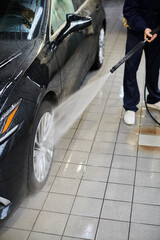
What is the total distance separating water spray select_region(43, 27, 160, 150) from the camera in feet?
11.1

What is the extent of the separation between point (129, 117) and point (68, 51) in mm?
1091

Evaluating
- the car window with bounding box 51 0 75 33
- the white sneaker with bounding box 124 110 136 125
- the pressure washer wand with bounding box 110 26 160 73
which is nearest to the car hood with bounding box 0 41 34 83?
the car window with bounding box 51 0 75 33

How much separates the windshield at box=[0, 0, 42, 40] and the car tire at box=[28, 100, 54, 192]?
25.0 inches

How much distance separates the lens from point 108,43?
671cm

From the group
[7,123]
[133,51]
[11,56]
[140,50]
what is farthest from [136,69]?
[7,123]

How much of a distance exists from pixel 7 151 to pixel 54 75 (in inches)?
38.8

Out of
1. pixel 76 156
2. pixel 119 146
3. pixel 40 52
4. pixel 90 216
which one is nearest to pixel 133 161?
pixel 119 146

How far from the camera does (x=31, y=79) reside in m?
2.58

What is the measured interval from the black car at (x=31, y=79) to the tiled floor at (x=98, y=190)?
0.67ft

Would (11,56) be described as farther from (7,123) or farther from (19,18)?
(7,123)

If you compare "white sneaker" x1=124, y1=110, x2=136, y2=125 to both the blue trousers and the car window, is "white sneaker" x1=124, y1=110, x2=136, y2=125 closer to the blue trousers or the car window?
the blue trousers

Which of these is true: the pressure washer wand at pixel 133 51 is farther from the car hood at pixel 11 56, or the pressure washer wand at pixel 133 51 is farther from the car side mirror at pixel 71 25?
the car hood at pixel 11 56

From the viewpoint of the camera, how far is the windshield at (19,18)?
2.99 metres

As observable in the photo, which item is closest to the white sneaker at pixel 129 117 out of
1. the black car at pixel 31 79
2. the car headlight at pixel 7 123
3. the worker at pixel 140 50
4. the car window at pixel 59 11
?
the worker at pixel 140 50
